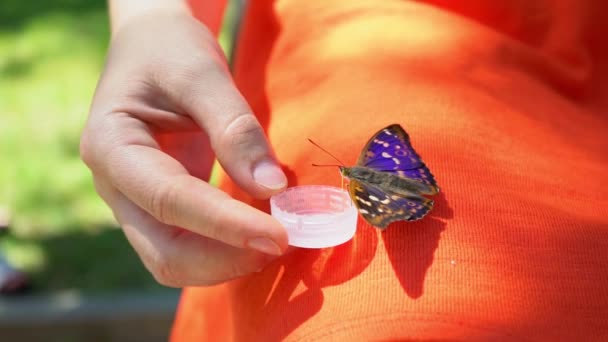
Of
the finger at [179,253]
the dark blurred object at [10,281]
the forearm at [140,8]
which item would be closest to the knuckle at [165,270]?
the finger at [179,253]

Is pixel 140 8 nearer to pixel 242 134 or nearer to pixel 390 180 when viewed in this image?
pixel 242 134

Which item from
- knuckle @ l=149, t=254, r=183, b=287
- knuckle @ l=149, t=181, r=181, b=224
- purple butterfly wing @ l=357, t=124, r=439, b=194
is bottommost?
knuckle @ l=149, t=254, r=183, b=287

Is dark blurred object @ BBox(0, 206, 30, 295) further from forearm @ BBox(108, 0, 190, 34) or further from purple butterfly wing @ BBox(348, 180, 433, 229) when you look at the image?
purple butterfly wing @ BBox(348, 180, 433, 229)

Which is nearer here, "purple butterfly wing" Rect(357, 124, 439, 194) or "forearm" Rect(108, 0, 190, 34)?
"purple butterfly wing" Rect(357, 124, 439, 194)

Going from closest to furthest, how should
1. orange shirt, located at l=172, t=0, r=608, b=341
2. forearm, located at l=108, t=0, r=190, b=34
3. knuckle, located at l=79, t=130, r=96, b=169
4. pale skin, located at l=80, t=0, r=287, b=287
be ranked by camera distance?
orange shirt, located at l=172, t=0, r=608, b=341, pale skin, located at l=80, t=0, r=287, b=287, knuckle, located at l=79, t=130, r=96, b=169, forearm, located at l=108, t=0, r=190, b=34

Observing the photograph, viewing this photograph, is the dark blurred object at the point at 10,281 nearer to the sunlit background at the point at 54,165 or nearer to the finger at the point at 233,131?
the sunlit background at the point at 54,165

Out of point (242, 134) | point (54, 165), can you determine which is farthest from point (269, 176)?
point (54, 165)

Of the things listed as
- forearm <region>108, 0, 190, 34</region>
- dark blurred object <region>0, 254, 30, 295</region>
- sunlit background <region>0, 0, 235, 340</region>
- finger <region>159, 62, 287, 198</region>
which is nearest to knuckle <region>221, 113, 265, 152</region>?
finger <region>159, 62, 287, 198</region>
